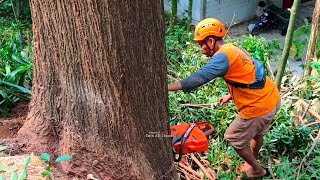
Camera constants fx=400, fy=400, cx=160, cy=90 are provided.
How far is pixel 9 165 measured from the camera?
2.39 meters

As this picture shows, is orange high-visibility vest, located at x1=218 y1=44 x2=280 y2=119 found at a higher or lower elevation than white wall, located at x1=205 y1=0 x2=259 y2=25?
higher

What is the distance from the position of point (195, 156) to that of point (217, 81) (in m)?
1.42

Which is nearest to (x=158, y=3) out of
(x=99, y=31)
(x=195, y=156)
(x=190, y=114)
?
(x=99, y=31)

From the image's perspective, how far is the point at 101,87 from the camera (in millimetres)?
2250

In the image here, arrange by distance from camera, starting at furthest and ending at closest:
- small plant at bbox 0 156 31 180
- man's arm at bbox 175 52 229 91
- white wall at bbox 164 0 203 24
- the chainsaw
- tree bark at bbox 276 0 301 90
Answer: white wall at bbox 164 0 203 24, tree bark at bbox 276 0 301 90, the chainsaw, man's arm at bbox 175 52 229 91, small plant at bbox 0 156 31 180

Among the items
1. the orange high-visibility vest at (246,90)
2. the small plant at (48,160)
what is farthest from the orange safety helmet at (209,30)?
the small plant at (48,160)

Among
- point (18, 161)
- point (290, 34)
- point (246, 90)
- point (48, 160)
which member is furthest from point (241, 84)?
point (18, 161)

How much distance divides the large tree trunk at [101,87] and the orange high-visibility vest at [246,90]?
0.83 metres

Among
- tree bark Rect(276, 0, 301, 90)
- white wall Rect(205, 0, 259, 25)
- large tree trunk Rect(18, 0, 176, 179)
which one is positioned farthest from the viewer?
white wall Rect(205, 0, 259, 25)

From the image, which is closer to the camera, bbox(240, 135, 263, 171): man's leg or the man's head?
the man's head

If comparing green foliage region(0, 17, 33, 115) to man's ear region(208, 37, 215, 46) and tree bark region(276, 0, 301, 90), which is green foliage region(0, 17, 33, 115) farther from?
tree bark region(276, 0, 301, 90)

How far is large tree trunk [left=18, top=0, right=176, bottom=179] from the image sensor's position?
7.00 feet

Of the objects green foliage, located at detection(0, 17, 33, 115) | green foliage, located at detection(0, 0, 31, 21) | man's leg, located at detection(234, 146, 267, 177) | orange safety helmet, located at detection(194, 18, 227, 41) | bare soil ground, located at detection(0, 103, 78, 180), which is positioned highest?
orange safety helmet, located at detection(194, 18, 227, 41)

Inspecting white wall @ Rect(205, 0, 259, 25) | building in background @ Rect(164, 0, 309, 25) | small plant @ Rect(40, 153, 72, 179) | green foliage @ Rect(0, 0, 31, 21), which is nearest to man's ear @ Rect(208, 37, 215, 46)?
small plant @ Rect(40, 153, 72, 179)
